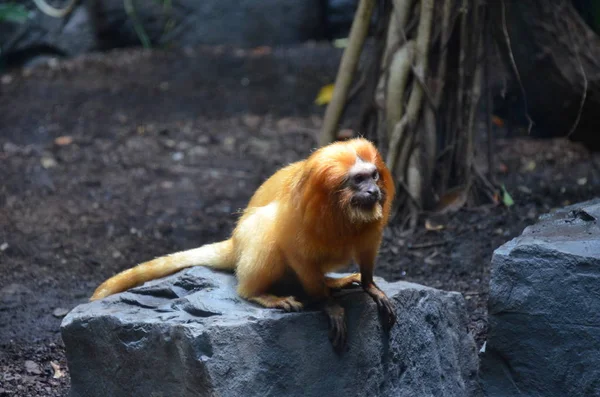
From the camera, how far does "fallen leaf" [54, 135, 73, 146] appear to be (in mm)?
8172

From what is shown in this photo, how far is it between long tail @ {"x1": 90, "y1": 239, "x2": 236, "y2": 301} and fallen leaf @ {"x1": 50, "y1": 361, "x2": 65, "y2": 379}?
59 cm

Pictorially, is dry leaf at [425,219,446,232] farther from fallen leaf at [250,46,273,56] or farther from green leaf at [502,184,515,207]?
fallen leaf at [250,46,273,56]

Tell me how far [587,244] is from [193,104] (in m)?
6.07

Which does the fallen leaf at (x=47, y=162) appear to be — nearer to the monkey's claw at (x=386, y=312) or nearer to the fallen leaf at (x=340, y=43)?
the fallen leaf at (x=340, y=43)

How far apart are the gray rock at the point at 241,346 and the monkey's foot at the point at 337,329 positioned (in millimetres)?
35

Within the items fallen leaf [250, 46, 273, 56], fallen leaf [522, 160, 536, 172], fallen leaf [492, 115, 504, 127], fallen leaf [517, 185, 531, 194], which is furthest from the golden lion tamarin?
fallen leaf [250, 46, 273, 56]

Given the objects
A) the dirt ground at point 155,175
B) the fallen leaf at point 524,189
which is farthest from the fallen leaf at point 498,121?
the fallen leaf at point 524,189

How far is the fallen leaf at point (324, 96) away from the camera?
354 inches

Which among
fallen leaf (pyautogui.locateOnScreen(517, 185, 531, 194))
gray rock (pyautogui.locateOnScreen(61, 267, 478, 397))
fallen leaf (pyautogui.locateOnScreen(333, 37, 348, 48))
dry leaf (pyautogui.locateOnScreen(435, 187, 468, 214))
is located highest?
gray rock (pyautogui.locateOnScreen(61, 267, 478, 397))

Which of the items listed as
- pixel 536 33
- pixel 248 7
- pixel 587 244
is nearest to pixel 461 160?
pixel 536 33

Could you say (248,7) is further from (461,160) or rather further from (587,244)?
(587,244)

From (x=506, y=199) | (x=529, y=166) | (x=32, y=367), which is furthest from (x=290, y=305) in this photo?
(x=529, y=166)

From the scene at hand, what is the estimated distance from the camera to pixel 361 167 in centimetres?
345

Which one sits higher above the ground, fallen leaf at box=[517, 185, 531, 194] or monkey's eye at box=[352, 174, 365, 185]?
monkey's eye at box=[352, 174, 365, 185]
